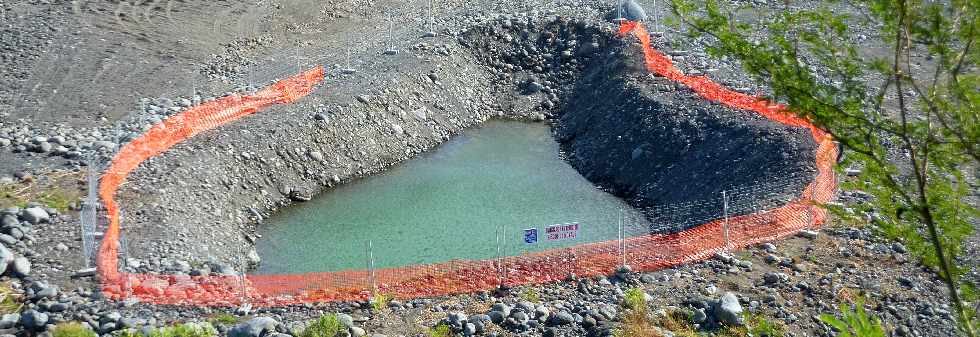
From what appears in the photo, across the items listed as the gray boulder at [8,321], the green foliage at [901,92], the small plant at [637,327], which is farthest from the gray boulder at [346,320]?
the green foliage at [901,92]

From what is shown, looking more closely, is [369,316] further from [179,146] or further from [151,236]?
[179,146]

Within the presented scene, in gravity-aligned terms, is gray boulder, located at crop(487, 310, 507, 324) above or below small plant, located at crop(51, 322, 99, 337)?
below

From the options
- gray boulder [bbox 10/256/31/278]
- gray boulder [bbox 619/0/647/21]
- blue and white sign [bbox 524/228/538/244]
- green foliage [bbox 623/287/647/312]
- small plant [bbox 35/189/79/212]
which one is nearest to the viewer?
green foliage [bbox 623/287/647/312]

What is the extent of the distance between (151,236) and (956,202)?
14567 millimetres

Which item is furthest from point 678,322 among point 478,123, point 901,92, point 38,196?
point 478,123

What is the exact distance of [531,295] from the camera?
1661cm

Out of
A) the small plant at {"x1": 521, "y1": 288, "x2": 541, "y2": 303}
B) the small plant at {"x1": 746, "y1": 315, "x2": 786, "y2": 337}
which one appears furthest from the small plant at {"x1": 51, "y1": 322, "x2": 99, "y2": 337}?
→ the small plant at {"x1": 746, "y1": 315, "x2": 786, "y2": 337}

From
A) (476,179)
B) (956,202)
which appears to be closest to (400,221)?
(476,179)

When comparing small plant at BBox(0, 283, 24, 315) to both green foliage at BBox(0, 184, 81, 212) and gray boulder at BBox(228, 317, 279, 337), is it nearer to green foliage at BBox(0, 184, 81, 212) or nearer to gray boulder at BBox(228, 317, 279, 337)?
green foliage at BBox(0, 184, 81, 212)

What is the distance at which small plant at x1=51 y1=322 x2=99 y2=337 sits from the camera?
48.5ft

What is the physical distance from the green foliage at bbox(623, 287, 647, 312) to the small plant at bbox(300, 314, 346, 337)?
4362mm

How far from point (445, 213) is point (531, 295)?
8.11 metres

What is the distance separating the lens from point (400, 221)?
24.1 m

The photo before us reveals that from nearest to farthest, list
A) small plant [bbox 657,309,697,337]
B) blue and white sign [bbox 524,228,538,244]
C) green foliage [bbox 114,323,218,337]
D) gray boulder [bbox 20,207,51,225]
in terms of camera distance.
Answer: green foliage [bbox 114,323,218,337] < small plant [bbox 657,309,697,337] < blue and white sign [bbox 524,228,538,244] < gray boulder [bbox 20,207,51,225]
